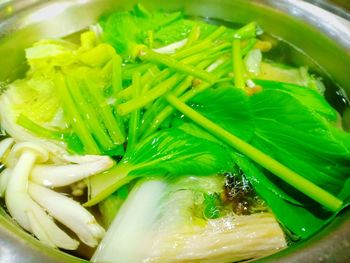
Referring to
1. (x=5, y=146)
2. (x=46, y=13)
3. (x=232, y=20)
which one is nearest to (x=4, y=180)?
(x=5, y=146)

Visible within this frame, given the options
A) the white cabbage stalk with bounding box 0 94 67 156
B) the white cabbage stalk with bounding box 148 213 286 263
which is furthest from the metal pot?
the white cabbage stalk with bounding box 148 213 286 263

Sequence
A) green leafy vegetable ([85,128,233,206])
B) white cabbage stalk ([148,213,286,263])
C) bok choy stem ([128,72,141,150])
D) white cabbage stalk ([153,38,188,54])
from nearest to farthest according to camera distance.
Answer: white cabbage stalk ([148,213,286,263]), green leafy vegetable ([85,128,233,206]), bok choy stem ([128,72,141,150]), white cabbage stalk ([153,38,188,54])

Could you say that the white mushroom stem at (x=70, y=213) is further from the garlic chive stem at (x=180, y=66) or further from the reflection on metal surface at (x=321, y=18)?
the reflection on metal surface at (x=321, y=18)

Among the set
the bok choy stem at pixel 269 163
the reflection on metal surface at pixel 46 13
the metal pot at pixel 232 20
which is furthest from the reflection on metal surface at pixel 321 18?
the reflection on metal surface at pixel 46 13

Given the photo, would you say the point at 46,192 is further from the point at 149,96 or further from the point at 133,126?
the point at 149,96

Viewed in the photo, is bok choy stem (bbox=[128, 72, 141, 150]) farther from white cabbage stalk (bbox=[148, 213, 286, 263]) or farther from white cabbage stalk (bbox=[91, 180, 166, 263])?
white cabbage stalk (bbox=[148, 213, 286, 263])

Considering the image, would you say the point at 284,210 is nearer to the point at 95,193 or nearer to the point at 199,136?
the point at 199,136

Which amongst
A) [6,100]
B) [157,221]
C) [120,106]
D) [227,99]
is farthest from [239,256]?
[6,100]
